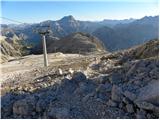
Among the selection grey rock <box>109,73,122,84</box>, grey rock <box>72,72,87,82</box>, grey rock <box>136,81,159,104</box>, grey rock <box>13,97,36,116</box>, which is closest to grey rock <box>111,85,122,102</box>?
grey rock <box>136,81,159,104</box>

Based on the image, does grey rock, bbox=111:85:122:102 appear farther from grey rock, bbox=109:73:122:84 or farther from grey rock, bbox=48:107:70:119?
grey rock, bbox=48:107:70:119

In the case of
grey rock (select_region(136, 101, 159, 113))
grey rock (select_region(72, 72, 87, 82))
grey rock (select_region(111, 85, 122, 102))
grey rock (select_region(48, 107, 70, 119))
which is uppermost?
grey rock (select_region(72, 72, 87, 82))

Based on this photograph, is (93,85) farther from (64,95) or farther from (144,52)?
(144,52)

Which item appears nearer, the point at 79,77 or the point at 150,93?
the point at 150,93

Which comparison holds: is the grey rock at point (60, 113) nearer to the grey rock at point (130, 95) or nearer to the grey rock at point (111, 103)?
the grey rock at point (111, 103)

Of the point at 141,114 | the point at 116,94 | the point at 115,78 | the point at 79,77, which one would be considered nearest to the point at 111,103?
the point at 116,94

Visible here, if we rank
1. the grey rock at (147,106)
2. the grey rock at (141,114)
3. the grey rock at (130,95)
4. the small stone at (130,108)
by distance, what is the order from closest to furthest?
the grey rock at (147,106)
the grey rock at (141,114)
the small stone at (130,108)
the grey rock at (130,95)

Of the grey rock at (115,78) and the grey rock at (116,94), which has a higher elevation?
the grey rock at (115,78)

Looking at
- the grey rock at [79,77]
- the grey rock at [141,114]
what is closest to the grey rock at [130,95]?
the grey rock at [141,114]

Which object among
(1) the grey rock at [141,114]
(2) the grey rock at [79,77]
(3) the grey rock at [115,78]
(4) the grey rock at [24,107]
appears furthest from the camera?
(2) the grey rock at [79,77]

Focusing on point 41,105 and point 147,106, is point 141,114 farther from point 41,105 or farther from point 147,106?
point 41,105

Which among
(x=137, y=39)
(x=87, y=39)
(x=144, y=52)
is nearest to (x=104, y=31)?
(x=137, y=39)
